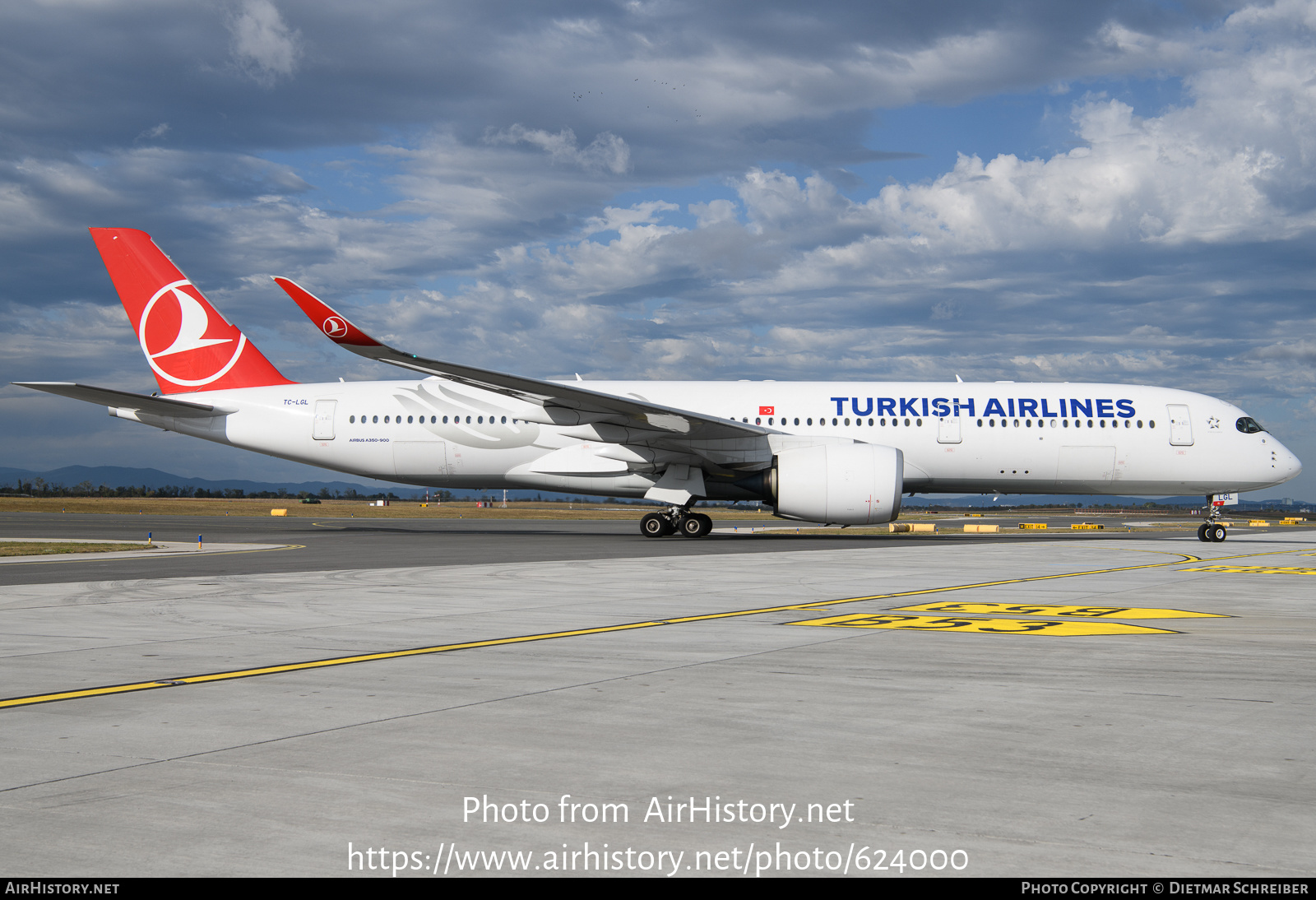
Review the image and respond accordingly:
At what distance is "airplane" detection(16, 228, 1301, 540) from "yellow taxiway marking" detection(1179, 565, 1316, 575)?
720 centimetres

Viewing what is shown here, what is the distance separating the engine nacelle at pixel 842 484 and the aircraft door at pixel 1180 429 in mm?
7793

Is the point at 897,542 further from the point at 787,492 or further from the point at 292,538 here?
the point at 292,538

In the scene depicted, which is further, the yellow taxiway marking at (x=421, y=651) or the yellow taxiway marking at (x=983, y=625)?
the yellow taxiway marking at (x=983, y=625)

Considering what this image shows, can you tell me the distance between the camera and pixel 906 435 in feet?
79.8

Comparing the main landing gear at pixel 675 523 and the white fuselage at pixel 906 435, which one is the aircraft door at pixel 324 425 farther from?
the main landing gear at pixel 675 523

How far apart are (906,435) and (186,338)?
62.0 ft

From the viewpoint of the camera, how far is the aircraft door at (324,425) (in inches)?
1003

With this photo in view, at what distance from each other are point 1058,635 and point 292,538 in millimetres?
19672

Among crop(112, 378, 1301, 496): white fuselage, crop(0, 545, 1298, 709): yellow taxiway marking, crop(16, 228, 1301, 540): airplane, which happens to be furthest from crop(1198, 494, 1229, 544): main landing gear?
crop(0, 545, 1298, 709): yellow taxiway marking

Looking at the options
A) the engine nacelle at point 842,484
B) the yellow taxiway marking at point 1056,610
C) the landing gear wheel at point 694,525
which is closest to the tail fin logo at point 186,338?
the landing gear wheel at point 694,525

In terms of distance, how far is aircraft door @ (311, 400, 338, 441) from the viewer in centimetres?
2548
